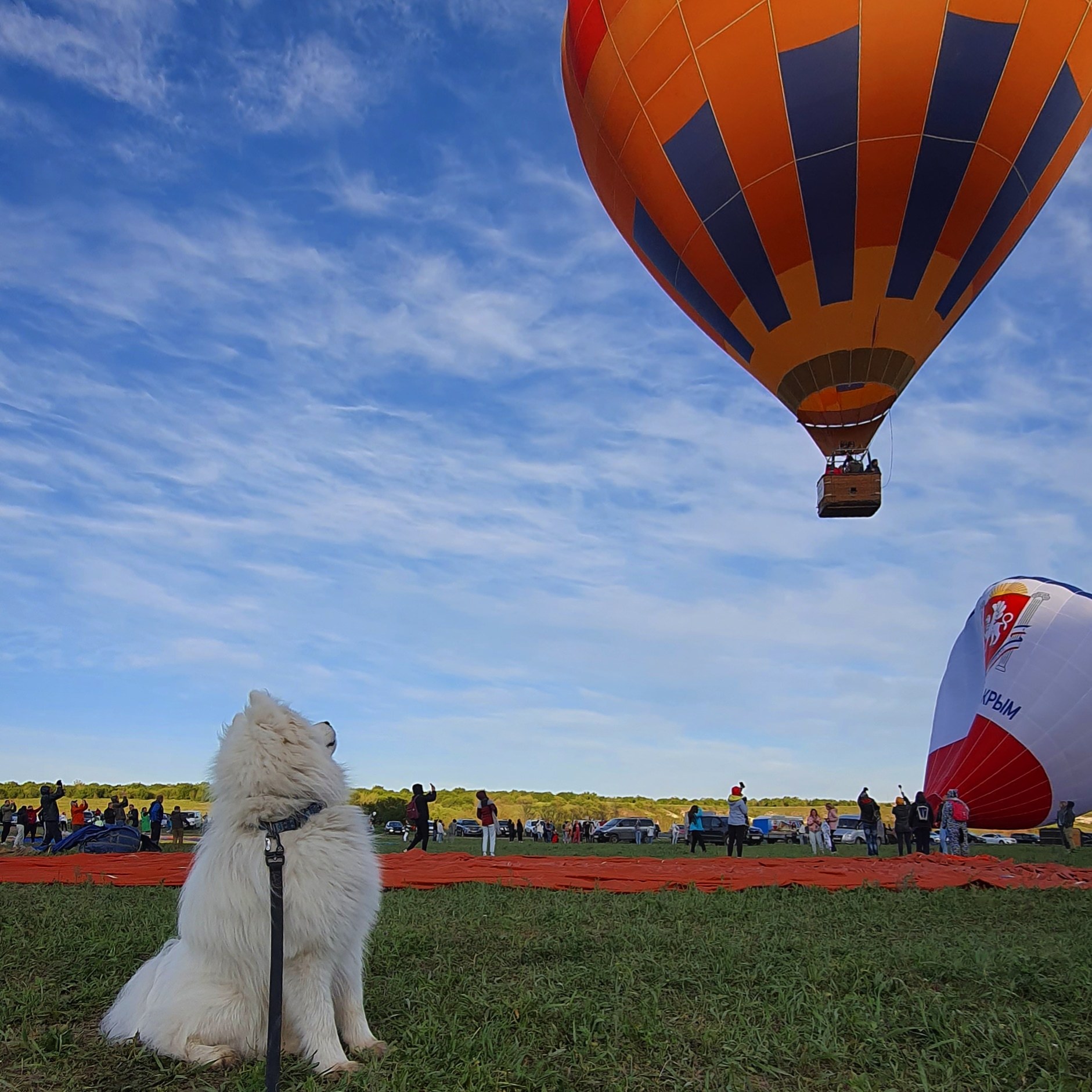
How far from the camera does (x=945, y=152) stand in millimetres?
12828

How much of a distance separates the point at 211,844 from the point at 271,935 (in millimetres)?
427

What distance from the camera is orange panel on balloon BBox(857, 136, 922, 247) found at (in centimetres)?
1277

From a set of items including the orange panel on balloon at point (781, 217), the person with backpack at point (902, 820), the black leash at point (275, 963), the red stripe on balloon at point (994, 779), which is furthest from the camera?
the red stripe on balloon at point (994, 779)

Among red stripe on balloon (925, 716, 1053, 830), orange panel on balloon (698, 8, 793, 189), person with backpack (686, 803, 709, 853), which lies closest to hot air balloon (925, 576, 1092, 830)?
red stripe on balloon (925, 716, 1053, 830)

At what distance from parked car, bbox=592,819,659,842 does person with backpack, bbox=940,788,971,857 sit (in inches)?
562

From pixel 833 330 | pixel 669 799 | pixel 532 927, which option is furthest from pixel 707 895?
pixel 669 799

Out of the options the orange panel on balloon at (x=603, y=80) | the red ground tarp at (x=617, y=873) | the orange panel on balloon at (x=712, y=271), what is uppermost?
the orange panel on balloon at (x=603, y=80)

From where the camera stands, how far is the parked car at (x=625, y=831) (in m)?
32.2

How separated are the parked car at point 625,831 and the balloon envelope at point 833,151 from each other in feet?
69.0

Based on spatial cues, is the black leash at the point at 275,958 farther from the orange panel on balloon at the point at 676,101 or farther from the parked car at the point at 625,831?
the parked car at the point at 625,831

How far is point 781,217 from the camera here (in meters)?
13.5

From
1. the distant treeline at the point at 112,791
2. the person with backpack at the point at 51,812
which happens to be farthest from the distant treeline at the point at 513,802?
the person with backpack at the point at 51,812

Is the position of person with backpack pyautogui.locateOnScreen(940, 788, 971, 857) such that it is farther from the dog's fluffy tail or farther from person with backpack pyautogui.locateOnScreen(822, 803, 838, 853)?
the dog's fluffy tail

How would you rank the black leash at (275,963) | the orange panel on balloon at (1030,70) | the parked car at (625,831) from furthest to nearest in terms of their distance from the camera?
1. the parked car at (625,831)
2. the orange panel on balloon at (1030,70)
3. the black leash at (275,963)
